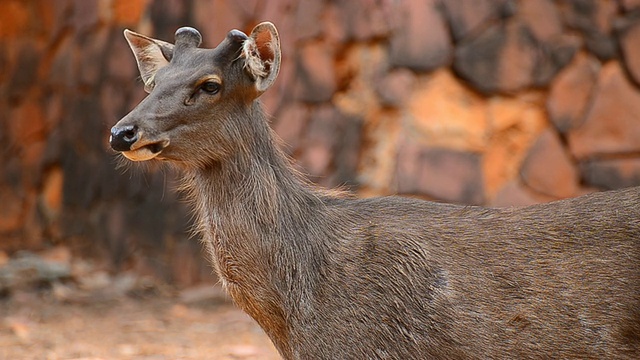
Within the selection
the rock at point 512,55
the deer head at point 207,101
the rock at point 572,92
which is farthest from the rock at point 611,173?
the deer head at point 207,101

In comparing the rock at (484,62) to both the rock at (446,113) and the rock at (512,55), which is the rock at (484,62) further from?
the rock at (446,113)

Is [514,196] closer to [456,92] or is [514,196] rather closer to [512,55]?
[456,92]

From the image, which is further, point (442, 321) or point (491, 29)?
point (491, 29)

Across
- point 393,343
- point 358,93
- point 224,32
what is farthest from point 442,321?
point 224,32

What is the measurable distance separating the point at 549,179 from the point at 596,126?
0.70m

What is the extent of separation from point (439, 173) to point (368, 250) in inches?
176

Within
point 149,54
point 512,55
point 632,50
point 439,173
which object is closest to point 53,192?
point 439,173

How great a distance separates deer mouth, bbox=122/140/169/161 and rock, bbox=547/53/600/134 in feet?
18.1

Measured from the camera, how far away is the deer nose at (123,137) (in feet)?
14.6

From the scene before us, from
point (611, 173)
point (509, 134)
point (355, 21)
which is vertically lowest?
point (611, 173)

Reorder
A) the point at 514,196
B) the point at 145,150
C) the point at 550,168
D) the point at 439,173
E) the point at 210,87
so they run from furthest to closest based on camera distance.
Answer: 1. the point at 550,168
2. the point at 514,196
3. the point at 439,173
4. the point at 210,87
5. the point at 145,150

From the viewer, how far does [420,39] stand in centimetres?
906

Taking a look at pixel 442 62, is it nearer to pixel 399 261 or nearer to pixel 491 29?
pixel 491 29

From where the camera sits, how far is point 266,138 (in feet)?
16.4
